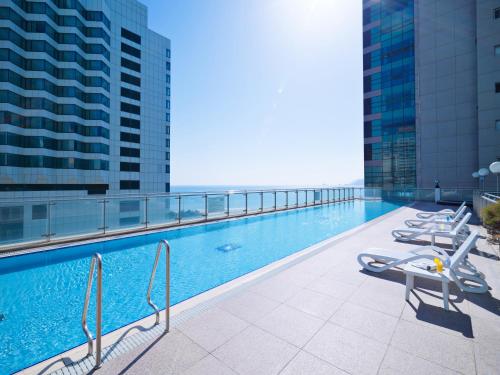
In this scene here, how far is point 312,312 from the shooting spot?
3.16 metres

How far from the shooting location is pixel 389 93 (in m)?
30.1

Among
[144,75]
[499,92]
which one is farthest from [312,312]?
[144,75]

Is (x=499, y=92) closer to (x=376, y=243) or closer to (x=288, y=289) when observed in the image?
(x=376, y=243)

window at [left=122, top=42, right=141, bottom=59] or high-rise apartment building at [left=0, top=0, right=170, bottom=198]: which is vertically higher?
window at [left=122, top=42, right=141, bottom=59]

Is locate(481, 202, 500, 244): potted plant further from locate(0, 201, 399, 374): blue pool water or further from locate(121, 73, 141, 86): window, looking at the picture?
locate(121, 73, 141, 86): window

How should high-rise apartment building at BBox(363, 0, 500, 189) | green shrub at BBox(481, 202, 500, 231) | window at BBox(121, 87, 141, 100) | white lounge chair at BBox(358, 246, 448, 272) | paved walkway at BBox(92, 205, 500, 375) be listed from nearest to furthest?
paved walkway at BBox(92, 205, 500, 375)
white lounge chair at BBox(358, 246, 448, 272)
green shrub at BBox(481, 202, 500, 231)
high-rise apartment building at BBox(363, 0, 500, 189)
window at BBox(121, 87, 141, 100)

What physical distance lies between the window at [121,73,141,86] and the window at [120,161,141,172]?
15.3 m

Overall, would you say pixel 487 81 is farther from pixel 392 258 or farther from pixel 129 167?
pixel 129 167

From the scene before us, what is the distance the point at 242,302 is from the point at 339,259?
9.66 ft

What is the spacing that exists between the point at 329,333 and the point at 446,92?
1259 inches

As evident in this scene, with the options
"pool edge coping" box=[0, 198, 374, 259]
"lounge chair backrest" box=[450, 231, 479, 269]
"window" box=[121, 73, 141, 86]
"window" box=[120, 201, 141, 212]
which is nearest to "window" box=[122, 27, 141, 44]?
"window" box=[121, 73, 141, 86]

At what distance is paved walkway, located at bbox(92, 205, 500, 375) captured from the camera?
2.21m

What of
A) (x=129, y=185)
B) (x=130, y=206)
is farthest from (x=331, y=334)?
(x=129, y=185)

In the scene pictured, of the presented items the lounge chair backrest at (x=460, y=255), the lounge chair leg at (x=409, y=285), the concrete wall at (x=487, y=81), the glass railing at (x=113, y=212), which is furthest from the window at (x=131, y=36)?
the lounge chair backrest at (x=460, y=255)
